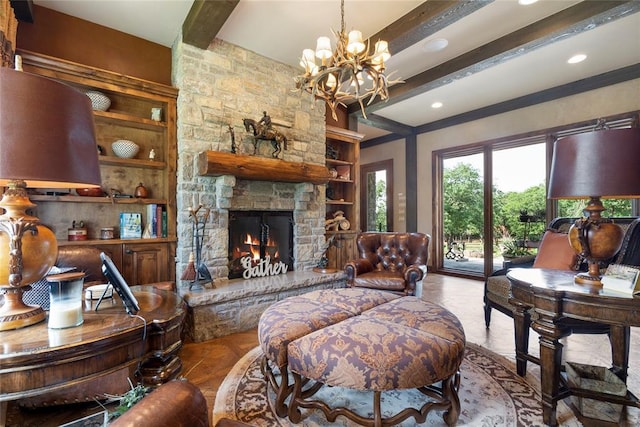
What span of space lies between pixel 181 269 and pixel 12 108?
7.56 ft

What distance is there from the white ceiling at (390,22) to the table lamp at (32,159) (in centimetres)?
221

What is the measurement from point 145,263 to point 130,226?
422 millimetres

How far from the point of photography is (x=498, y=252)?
5.00 metres

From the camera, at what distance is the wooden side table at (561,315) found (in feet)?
4.37

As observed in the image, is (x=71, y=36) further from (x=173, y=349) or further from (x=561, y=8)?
(x=561, y=8)

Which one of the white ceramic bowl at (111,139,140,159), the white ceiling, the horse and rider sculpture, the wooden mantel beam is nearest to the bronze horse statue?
the horse and rider sculpture

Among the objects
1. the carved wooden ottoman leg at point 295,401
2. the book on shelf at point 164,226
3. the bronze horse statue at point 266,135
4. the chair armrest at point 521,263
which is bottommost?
the carved wooden ottoman leg at point 295,401

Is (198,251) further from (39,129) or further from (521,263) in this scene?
(521,263)

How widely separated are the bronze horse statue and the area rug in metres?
2.40

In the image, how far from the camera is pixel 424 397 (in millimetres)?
1771

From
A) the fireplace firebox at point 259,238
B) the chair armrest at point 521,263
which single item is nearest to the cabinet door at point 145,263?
the fireplace firebox at point 259,238

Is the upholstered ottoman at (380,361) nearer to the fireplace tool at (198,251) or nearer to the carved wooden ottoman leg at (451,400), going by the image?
the carved wooden ottoman leg at (451,400)

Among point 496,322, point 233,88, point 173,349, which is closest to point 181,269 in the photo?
point 173,349

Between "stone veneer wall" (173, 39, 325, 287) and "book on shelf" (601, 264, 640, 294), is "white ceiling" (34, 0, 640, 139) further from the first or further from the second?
"book on shelf" (601, 264, 640, 294)
